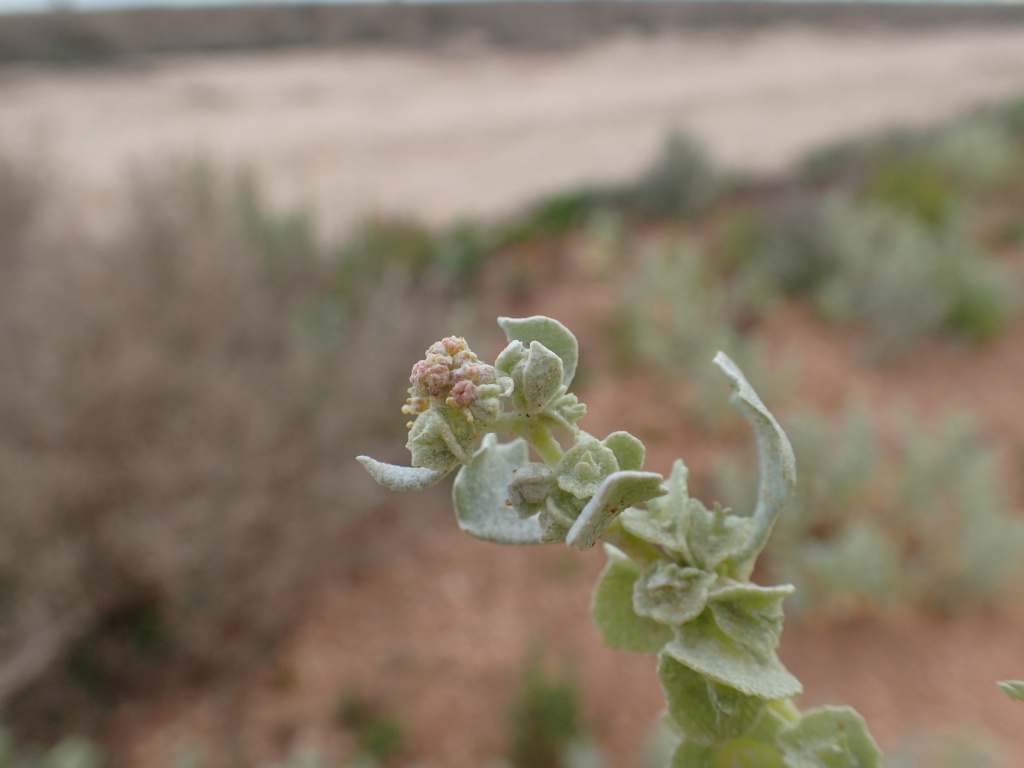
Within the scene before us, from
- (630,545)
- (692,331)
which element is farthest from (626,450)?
(692,331)

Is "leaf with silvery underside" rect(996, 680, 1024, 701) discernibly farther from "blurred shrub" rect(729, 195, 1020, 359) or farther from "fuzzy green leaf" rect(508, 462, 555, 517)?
"blurred shrub" rect(729, 195, 1020, 359)

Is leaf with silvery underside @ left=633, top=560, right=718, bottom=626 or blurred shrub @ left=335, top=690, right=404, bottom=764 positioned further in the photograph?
blurred shrub @ left=335, top=690, right=404, bottom=764

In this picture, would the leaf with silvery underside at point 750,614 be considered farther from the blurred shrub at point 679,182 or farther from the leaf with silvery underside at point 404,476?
the blurred shrub at point 679,182

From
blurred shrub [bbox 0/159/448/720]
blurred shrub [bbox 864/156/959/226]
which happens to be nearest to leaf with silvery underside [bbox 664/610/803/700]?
blurred shrub [bbox 0/159/448/720]

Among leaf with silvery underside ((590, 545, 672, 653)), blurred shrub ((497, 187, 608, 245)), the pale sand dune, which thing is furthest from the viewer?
the pale sand dune

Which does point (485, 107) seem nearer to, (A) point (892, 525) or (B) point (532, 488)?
(A) point (892, 525)

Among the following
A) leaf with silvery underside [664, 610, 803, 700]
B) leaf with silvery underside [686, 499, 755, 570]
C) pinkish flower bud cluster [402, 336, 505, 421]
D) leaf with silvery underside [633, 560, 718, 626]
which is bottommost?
leaf with silvery underside [664, 610, 803, 700]
